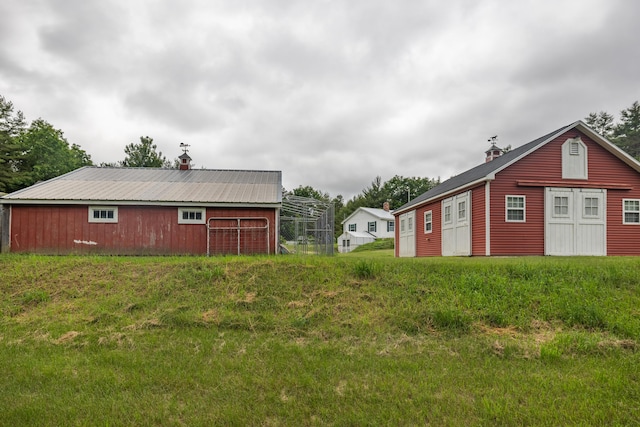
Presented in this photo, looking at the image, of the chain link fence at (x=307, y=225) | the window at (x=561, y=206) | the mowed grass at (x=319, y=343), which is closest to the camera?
the mowed grass at (x=319, y=343)

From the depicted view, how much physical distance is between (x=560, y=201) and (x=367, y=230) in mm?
29536

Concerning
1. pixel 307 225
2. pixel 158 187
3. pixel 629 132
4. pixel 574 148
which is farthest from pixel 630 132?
pixel 158 187

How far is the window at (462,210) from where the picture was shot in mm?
15298

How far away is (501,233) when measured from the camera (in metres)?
13.6

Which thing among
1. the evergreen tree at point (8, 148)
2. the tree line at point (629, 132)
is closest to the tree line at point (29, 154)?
the evergreen tree at point (8, 148)

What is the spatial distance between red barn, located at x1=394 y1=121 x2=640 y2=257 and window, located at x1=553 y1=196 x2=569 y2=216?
0.11 feet

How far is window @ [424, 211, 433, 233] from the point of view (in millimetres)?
18761

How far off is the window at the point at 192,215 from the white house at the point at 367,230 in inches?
1003

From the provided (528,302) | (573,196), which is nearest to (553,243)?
(573,196)

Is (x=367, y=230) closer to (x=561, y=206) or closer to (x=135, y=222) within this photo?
(x=561, y=206)

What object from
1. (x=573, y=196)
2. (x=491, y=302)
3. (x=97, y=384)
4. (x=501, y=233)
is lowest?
(x=97, y=384)

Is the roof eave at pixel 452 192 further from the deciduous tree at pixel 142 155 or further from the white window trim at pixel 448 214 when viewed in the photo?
the deciduous tree at pixel 142 155

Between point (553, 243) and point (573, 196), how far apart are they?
1.94 meters

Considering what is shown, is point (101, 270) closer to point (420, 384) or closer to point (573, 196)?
point (420, 384)
